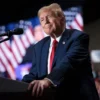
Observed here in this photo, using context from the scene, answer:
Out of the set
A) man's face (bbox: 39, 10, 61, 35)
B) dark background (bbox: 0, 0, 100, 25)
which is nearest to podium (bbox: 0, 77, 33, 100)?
man's face (bbox: 39, 10, 61, 35)

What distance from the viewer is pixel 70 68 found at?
112 centimetres

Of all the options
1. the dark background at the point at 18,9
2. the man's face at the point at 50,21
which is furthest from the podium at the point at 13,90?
the dark background at the point at 18,9

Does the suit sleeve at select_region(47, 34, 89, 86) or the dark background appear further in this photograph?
the dark background

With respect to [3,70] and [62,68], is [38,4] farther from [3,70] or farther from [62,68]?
[62,68]

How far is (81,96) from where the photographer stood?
118 centimetres

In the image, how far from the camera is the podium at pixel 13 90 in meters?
0.97

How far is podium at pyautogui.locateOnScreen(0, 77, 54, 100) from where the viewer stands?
97 cm

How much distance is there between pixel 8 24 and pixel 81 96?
2.77m

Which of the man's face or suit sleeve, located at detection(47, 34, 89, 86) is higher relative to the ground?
the man's face

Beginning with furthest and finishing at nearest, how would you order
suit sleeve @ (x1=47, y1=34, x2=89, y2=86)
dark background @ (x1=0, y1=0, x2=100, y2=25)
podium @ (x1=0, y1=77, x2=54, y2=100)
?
1. dark background @ (x1=0, y1=0, x2=100, y2=25)
2. suit sleeve @ (x1=47, y1=34, x2=89, y2=86)
3. podium @ (x1=0, y1=77, x2=54, y2=100)

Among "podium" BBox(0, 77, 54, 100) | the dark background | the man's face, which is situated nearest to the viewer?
"podium" BBox(0, 77, 54, 100)

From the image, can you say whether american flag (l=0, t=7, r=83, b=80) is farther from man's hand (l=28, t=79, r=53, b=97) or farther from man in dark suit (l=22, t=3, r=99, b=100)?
man's hand (l=28, t=79, r=53, b=97)

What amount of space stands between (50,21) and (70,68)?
0.20 m

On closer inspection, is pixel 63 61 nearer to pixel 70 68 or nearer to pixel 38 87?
pixel 70 68
